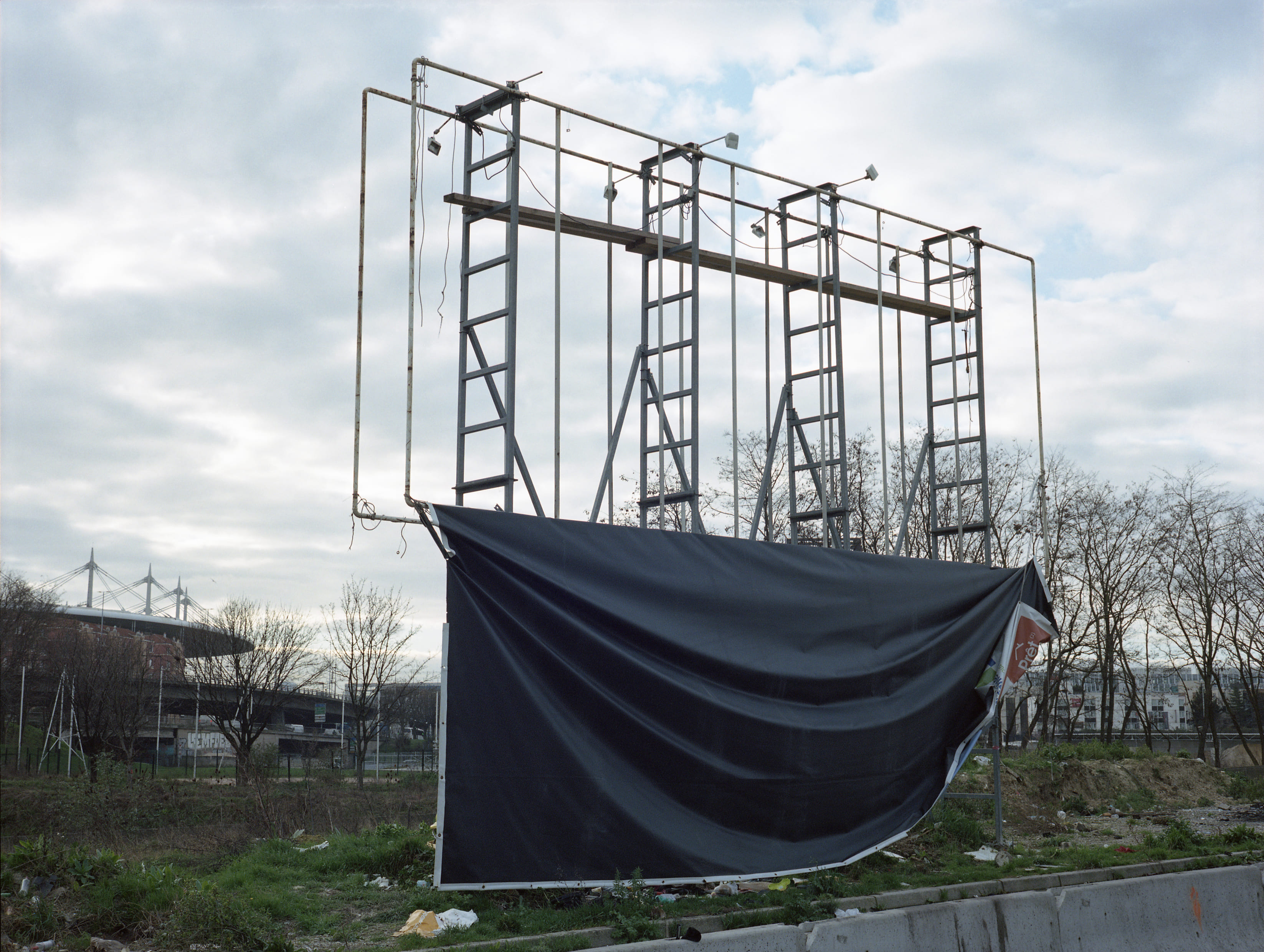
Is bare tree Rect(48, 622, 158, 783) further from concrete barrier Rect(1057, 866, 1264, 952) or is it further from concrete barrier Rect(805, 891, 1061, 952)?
concrete barrier Rect(1057, 866, 1264, 952)

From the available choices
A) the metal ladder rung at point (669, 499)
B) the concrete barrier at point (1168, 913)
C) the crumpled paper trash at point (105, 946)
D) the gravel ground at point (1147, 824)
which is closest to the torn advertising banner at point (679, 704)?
the metal ladder rung at point (669, 499)

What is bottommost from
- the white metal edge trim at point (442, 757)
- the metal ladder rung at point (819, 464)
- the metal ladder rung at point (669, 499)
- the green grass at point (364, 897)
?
the green grass at point (364, 897)

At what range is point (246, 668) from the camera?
35.8 m

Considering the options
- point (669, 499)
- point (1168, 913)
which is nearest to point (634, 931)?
point (669, 499)

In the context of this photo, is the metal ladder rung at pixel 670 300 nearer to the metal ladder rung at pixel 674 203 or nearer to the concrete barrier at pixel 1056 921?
the metal ladder rung at pixel 674 203

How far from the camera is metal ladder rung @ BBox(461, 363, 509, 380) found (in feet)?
25.6

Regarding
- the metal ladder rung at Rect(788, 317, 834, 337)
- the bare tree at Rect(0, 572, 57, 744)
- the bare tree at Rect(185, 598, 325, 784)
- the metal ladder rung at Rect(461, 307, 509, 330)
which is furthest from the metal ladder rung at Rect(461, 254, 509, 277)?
the bare tree at Rect(0, 572, 57, 744)

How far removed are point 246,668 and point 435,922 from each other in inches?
1268

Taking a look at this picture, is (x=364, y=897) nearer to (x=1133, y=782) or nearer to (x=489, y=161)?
(x=489, y=161)

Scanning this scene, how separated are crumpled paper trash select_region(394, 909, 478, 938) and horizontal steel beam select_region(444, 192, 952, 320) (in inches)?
210

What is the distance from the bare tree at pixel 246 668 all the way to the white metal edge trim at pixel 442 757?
30795 millimetres

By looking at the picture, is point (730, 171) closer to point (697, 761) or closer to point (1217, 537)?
point (697, 761)

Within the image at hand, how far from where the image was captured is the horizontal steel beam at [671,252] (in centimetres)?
837

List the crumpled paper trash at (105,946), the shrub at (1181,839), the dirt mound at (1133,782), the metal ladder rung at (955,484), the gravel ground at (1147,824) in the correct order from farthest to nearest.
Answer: the dirt mound at (1133,782) → the metal ladder rung at (955,484) → the gravel ground at (1147,824) → the shrub at (1181,839) → the crumpled paper trash at (105,946)
